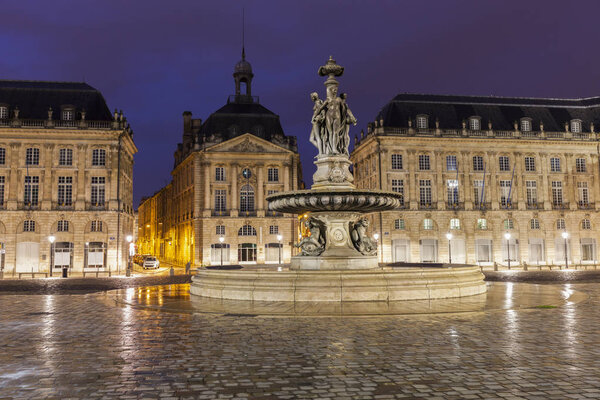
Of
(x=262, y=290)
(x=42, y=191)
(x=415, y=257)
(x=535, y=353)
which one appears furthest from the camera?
(x=415, y=257)

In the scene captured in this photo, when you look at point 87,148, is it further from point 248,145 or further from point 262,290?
point 262,290

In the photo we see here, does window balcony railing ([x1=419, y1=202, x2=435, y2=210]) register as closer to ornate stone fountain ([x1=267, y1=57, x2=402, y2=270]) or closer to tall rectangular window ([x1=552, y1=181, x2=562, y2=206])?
tall rectangular window ([x1=552, y1=181, x2=562, y2=206])

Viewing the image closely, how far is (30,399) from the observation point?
6254 millimetres

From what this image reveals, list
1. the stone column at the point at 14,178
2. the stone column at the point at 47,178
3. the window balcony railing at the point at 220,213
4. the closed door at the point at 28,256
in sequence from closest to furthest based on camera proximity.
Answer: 1. the closed door at the point at 28,256
2. the stone column at the point at 14,178
3. the stone column at the point at 47,178
4. the window balcony railing at the point at 220,213

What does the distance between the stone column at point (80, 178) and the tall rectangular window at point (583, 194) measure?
167 feet

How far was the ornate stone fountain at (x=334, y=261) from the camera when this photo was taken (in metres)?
15.2

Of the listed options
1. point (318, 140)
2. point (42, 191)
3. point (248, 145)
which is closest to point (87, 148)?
point (42, 191)

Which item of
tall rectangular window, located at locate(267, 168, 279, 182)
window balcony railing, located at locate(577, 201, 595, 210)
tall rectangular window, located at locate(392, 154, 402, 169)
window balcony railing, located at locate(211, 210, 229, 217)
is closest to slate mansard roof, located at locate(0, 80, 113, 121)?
window balcony railing, located at locate(211, 210, 229, 217)

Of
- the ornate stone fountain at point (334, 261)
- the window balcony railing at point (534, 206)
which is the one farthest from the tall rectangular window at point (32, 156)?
the window balcony railing at point (534, 206)

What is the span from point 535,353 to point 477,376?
1.98 metres

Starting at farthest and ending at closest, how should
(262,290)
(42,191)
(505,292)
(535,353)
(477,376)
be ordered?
1. (42,191)
2. (505,292)
3. (262,290)
4. (535,353)
5. (477,376)

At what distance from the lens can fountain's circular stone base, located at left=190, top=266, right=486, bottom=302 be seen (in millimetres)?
15008

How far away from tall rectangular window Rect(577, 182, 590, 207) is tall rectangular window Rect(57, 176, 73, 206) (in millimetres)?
52044

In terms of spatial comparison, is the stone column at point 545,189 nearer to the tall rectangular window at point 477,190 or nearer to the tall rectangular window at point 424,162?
the tall rectangular window at point 477,190
